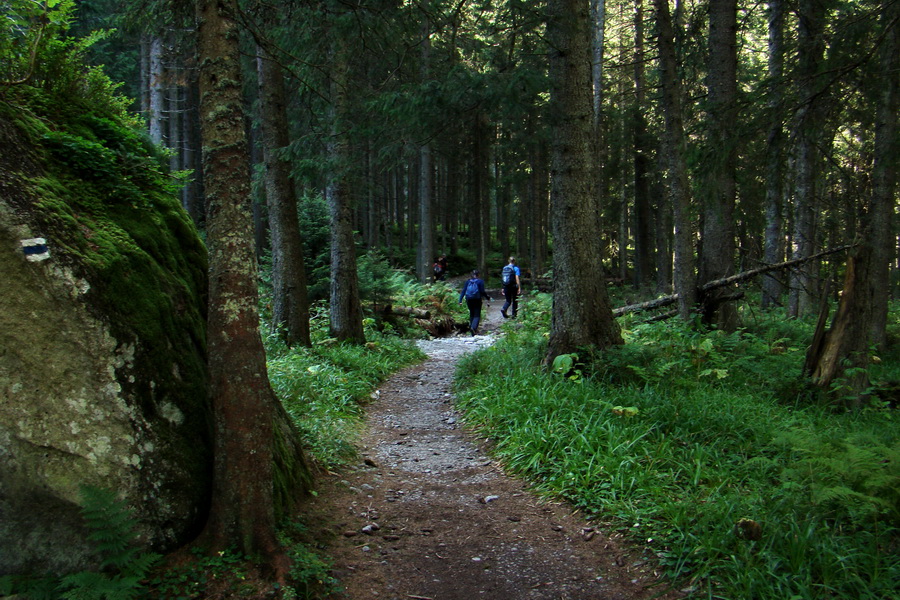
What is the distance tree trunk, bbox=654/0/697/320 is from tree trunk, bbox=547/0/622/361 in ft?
11.0

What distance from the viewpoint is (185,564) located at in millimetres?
3043

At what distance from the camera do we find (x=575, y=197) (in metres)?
7.50

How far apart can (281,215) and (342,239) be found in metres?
1.52

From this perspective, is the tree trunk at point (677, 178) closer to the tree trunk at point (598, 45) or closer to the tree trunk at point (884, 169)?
the tree trunk at point (884, 169)

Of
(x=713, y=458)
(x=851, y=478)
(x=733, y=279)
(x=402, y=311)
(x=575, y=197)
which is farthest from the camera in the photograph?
(x=402, y=311)

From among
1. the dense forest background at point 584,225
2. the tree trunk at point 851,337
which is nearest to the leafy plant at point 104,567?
the dense forest background at point 584,225

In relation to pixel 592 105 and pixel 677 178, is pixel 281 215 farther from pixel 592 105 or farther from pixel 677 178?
pixel 677 178

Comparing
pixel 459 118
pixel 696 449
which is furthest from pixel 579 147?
pixel 696 449

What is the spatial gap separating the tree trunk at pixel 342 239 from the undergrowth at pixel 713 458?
10.7ft

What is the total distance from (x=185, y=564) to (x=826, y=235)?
→ 797 inches

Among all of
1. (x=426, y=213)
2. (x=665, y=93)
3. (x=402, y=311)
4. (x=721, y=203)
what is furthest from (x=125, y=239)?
(x=426, y=213)

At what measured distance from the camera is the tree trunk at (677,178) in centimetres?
1034

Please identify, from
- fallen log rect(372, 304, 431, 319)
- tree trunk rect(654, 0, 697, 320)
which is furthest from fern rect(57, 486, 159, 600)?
fallen log rect(372, 304, 431, 319)

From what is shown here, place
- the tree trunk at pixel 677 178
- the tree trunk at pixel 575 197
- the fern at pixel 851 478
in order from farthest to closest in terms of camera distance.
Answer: the tree trunk at pixel 677 178 < the tree trunk at pixel 575 197 < the fern at pixel 851 478
